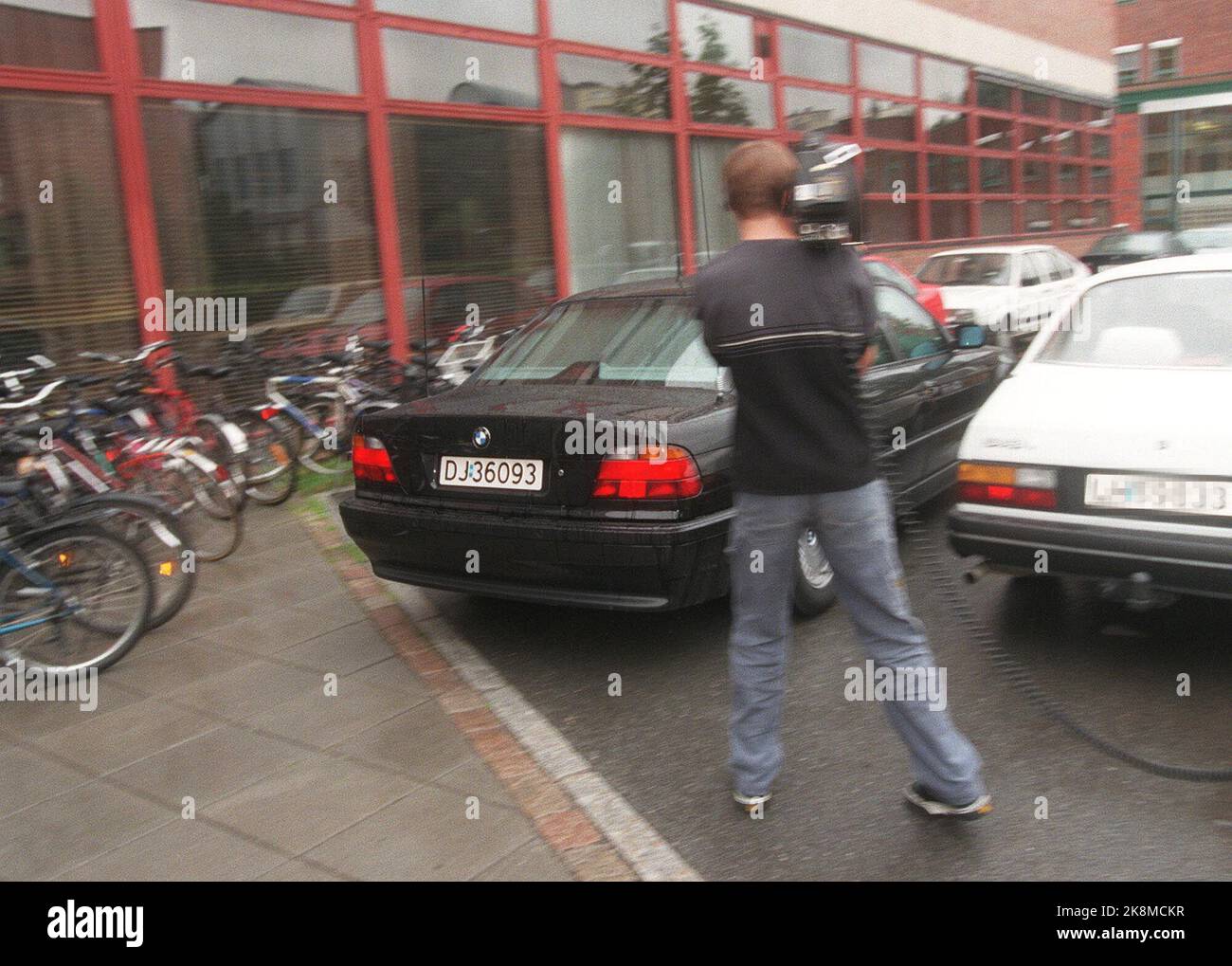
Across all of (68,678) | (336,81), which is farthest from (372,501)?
(336,81)

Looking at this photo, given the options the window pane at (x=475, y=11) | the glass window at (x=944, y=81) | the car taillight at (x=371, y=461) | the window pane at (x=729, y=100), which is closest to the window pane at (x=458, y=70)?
the window pane at (x=475, y=11)

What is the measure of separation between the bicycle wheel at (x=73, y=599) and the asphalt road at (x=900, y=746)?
1.44 m

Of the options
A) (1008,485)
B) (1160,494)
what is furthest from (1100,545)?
(1008,485)

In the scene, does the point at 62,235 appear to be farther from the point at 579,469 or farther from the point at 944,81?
the point at 944,81

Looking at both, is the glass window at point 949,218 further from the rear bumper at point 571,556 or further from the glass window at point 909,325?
the rear bumper at point 571,556

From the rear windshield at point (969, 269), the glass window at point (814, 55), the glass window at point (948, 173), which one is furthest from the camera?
the glass window at point (948, 173)

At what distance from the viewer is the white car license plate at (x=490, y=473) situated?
14.8ft

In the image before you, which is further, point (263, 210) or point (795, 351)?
point (263, 210)

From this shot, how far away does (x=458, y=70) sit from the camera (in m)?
11.4

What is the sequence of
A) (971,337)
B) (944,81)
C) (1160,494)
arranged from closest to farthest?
(1160,494) → (971,337) → (944,81)

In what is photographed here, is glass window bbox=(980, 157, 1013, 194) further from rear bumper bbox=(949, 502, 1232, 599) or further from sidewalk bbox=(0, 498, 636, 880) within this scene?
sidewalk bbox=(0, 498, 636, 880)

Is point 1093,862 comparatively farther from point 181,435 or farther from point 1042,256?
point 1042,256

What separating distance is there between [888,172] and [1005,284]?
21.5 feet

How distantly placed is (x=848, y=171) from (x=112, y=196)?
7.11 m
